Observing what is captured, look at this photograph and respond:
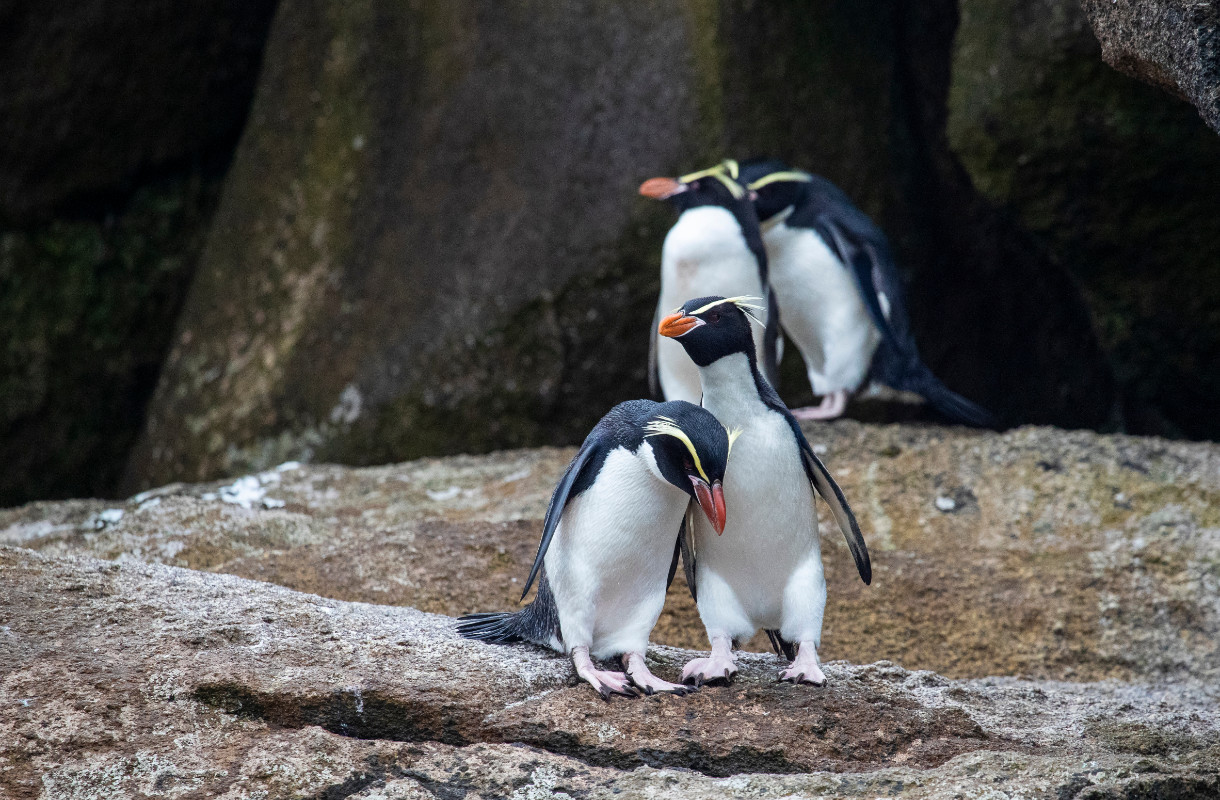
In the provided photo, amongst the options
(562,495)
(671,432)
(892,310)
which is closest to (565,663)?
(562,495)

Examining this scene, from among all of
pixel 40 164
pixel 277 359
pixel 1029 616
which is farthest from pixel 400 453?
pixel 1029 616

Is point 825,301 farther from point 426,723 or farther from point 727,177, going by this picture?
point 426,723

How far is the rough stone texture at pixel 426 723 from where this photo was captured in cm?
228

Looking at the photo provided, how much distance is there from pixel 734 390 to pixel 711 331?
0.15 metres

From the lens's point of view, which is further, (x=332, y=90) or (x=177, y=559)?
(x=332, y=90)

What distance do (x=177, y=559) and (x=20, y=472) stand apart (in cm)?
294

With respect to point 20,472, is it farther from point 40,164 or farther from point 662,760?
point 662,760

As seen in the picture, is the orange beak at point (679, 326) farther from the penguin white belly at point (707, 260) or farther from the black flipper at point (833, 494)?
the penguin white belly at point (707, 260)

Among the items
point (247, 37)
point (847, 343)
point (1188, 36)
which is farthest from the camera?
point (247, 37)

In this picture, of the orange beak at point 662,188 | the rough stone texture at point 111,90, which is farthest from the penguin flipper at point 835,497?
the rough stone texture at point 111,90

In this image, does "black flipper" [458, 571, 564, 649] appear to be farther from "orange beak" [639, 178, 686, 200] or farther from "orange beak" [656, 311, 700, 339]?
"orange beak" [639, 178, 686, 200]

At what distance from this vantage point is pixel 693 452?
8.69ft

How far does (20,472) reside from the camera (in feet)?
21.4

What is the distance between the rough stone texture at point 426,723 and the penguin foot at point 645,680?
0.19ft
